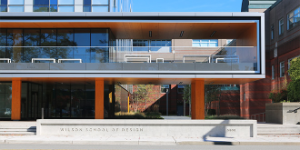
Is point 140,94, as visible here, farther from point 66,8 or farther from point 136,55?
point 136,55

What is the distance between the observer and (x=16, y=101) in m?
24.0

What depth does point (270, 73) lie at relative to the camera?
126 ft

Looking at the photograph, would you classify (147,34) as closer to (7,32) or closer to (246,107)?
(7,32)

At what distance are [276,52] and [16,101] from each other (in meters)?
25.8

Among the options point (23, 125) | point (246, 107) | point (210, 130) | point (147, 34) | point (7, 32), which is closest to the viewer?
point (210, 130)

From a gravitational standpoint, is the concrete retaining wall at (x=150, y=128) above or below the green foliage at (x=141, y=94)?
below

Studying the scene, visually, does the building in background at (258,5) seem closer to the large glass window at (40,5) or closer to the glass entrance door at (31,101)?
the large glass window at (40,5)

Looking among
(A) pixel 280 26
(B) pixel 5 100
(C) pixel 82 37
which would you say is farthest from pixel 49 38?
(A) pixel 280 26

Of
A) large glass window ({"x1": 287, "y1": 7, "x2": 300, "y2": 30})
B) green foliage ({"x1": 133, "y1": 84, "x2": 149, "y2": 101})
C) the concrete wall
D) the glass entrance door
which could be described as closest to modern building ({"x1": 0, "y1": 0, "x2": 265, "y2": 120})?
the glass entrance door

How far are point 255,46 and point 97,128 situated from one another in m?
11.3

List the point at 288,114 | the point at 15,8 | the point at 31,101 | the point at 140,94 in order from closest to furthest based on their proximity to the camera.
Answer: the point at 288,114
the point at 31,101
the point at 15,8
the point at 140,94

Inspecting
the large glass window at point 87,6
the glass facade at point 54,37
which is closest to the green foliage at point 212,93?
the large glass window at point 87,6

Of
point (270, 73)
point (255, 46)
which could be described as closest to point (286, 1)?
point (270, 73)

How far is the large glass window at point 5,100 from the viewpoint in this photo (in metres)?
25.6
